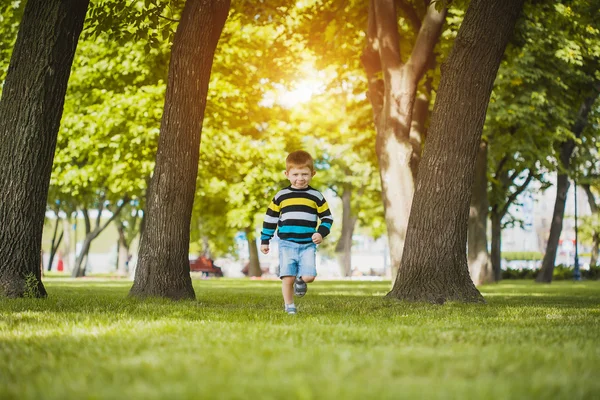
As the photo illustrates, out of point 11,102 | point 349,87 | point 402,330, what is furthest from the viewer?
point 349,87

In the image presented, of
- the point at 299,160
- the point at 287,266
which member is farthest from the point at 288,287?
the point at 299,160

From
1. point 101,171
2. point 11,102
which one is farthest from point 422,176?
point 101,171

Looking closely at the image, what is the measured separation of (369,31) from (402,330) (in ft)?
38.9

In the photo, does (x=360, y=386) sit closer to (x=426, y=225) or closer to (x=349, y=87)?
(x=426, y=225)

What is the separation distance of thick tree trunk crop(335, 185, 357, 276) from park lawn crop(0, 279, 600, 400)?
3898 centimetres

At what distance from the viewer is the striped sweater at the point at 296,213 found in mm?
8914

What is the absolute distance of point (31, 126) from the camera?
1058cm

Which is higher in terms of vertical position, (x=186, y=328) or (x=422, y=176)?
(x=422, y=176)

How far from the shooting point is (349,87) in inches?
902

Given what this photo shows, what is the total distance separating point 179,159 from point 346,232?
38020 millimetres

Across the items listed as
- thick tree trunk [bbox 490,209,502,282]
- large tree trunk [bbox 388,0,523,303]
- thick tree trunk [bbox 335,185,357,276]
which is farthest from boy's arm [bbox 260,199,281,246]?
thick tree trunk [bbox 335,185,357,276]

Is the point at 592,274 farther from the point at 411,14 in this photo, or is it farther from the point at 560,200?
the point at 411,14

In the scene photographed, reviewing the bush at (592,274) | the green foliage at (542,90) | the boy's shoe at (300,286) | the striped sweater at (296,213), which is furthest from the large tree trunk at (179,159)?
the bush at (592,274)

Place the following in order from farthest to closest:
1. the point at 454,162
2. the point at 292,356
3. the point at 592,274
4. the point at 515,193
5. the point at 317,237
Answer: the point at 592,274, the point at 515,193, the point at 454,162, the point at 317,237, the point at 292,356
